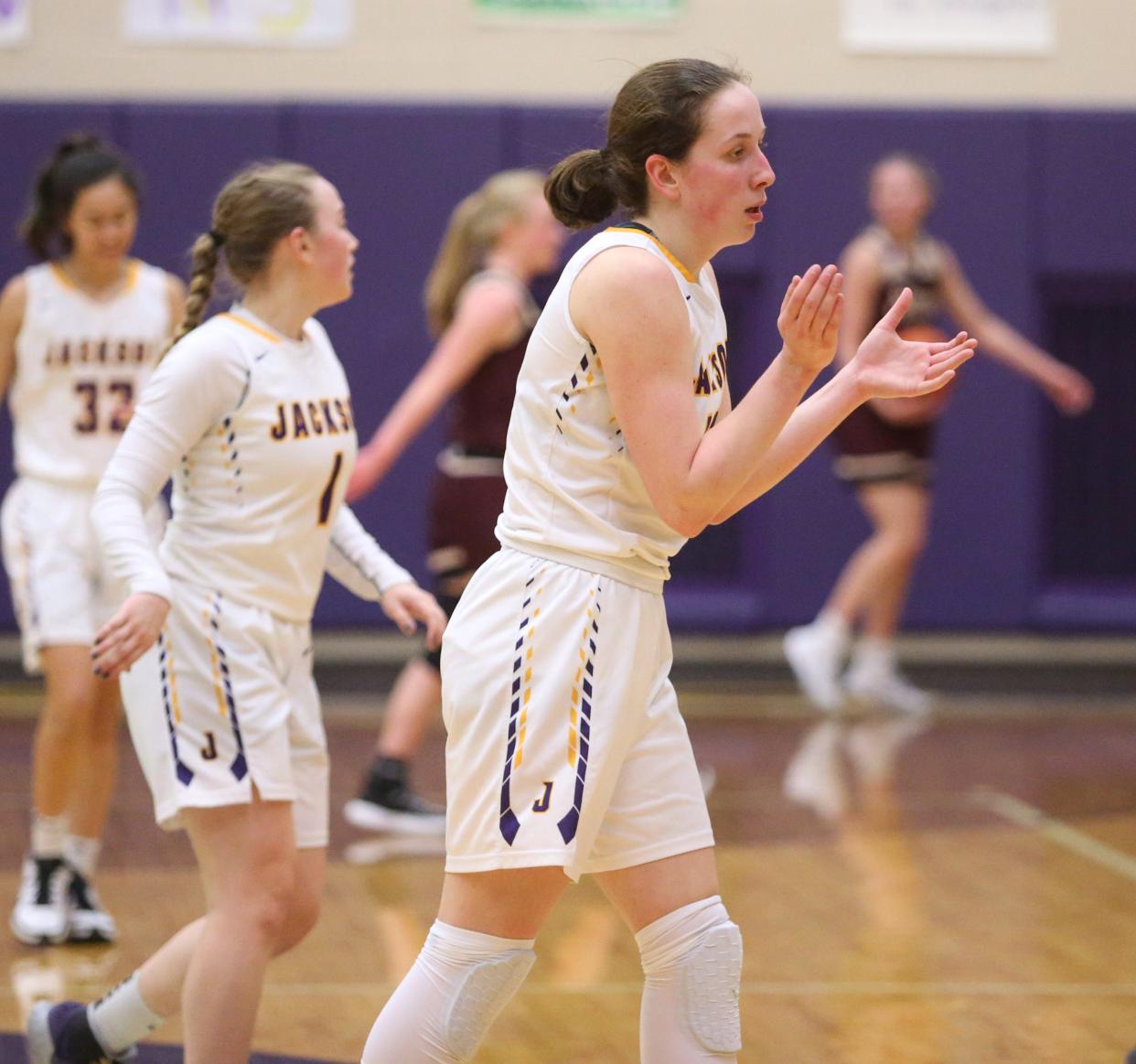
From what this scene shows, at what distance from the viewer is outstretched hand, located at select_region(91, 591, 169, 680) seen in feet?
8.75

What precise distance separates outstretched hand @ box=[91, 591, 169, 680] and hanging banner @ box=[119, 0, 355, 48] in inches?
235

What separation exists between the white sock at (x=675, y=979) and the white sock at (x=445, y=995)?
176 millimetres

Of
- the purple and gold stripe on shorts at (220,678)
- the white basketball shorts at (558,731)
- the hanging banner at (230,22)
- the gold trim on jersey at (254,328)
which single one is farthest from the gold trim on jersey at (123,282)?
the hanging banner at (230,22)

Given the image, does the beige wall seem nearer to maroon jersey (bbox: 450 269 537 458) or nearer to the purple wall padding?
the purple wall padding

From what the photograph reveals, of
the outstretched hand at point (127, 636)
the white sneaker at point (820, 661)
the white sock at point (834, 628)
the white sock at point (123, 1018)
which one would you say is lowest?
the white sneaker at point (820, 661)

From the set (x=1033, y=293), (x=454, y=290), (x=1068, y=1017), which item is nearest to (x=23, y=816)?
(x=454, y=290)

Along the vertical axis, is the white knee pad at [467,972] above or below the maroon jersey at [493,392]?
below

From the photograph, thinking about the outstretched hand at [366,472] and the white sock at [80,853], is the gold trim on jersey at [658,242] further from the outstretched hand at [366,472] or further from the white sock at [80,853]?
the white sock at [80,853]

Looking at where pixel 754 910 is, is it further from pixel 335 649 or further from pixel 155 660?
pixel 335 649

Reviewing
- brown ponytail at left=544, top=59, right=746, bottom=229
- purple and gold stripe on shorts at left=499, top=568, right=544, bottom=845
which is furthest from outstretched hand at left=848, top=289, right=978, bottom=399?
purple and gold stripe on shorts at left=499, top=568, right=544, bottom=845

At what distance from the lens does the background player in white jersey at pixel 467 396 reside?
520 centimetres

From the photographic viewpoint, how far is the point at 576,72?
8.28m

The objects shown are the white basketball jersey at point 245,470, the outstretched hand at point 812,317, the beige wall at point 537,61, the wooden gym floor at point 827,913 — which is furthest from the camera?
the beige wall at point 537,61

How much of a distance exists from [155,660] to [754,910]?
2035 mm
